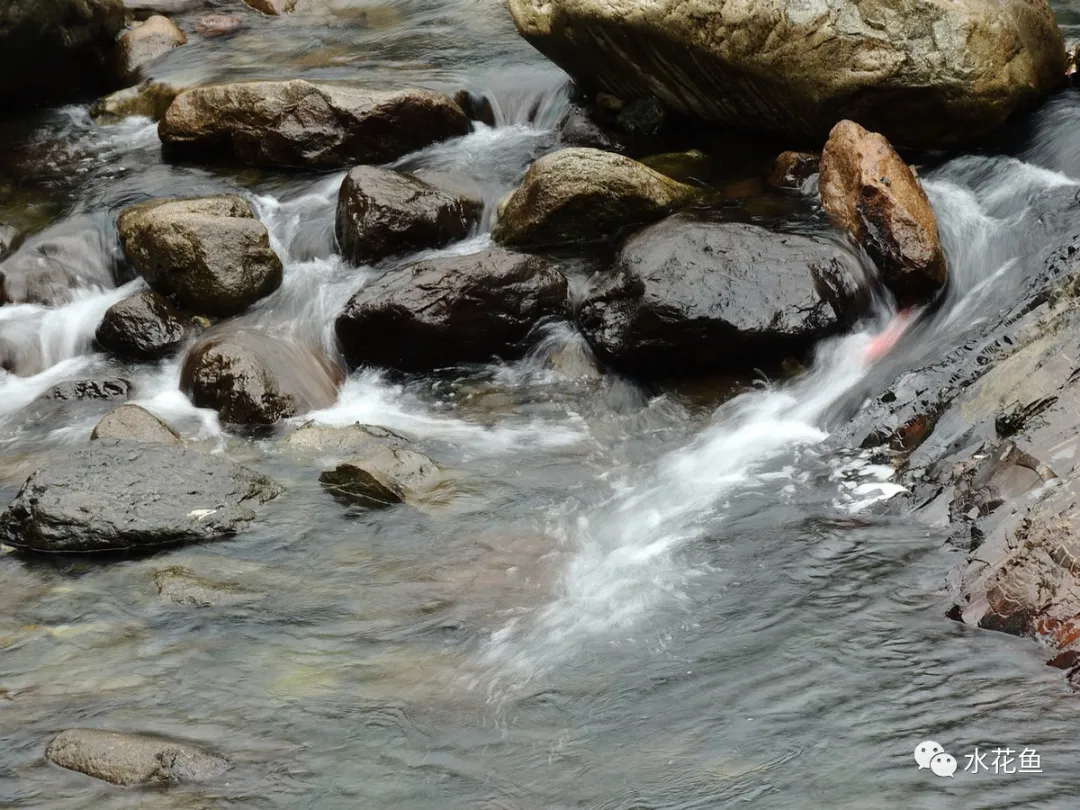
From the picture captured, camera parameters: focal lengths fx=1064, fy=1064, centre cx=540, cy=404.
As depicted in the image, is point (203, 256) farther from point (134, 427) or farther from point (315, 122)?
point (315, 122)

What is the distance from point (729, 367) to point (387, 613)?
3.28 metres

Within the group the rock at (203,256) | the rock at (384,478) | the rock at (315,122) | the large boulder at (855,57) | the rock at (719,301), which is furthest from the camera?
the rock at (315,122)

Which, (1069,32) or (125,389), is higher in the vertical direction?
(1069,32)

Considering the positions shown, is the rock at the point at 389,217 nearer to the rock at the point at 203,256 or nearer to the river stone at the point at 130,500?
Answer: the rock at the point at 203,256

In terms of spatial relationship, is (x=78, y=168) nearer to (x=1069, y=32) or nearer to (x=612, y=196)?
(x=612, y=196)

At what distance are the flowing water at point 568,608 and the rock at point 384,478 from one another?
147mm

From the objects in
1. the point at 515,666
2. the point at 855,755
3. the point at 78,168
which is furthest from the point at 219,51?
the point at 855,755

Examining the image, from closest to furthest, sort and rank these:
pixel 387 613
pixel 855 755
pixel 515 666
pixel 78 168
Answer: pixel 855 755 < pixel 515 666 < pixel 387 613 < pixel 78 168

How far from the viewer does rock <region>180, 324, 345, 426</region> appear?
762 centimetres

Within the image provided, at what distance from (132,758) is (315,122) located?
7.58m

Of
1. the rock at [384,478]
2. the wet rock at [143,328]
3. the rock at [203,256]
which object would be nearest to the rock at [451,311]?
the rock at [203,256]

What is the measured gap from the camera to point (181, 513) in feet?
20.5

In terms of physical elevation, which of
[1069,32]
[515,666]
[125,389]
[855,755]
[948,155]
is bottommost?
[125,389]

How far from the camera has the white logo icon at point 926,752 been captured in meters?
3.86
